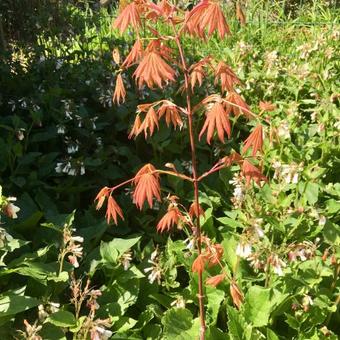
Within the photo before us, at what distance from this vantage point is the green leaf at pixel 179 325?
88.4 inches

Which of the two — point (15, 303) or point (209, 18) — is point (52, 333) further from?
point (209, 18)

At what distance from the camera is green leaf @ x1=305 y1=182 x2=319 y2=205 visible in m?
2.65

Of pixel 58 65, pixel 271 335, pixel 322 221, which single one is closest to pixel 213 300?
pixel 271 335

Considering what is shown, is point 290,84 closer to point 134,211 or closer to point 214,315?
point 134,211

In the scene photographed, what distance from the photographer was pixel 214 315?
2.42 meters

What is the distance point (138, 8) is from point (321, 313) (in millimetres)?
1476

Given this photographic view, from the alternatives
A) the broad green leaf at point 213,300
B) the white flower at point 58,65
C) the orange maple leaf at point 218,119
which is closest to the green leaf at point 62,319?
the broad green leaf at point 213,300

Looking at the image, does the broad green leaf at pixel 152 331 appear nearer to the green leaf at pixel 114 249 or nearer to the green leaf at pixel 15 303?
the green leaf at pixel 114 249

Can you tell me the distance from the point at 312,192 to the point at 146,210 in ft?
3.25

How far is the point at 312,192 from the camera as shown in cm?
268

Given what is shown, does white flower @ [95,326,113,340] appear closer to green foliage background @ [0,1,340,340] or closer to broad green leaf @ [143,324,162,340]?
green foliage background @ [0,1,340,340]

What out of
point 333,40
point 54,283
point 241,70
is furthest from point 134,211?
point 333,40

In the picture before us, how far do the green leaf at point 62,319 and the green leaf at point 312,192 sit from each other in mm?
1199

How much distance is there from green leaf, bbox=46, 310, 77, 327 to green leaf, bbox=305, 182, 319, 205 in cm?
120
